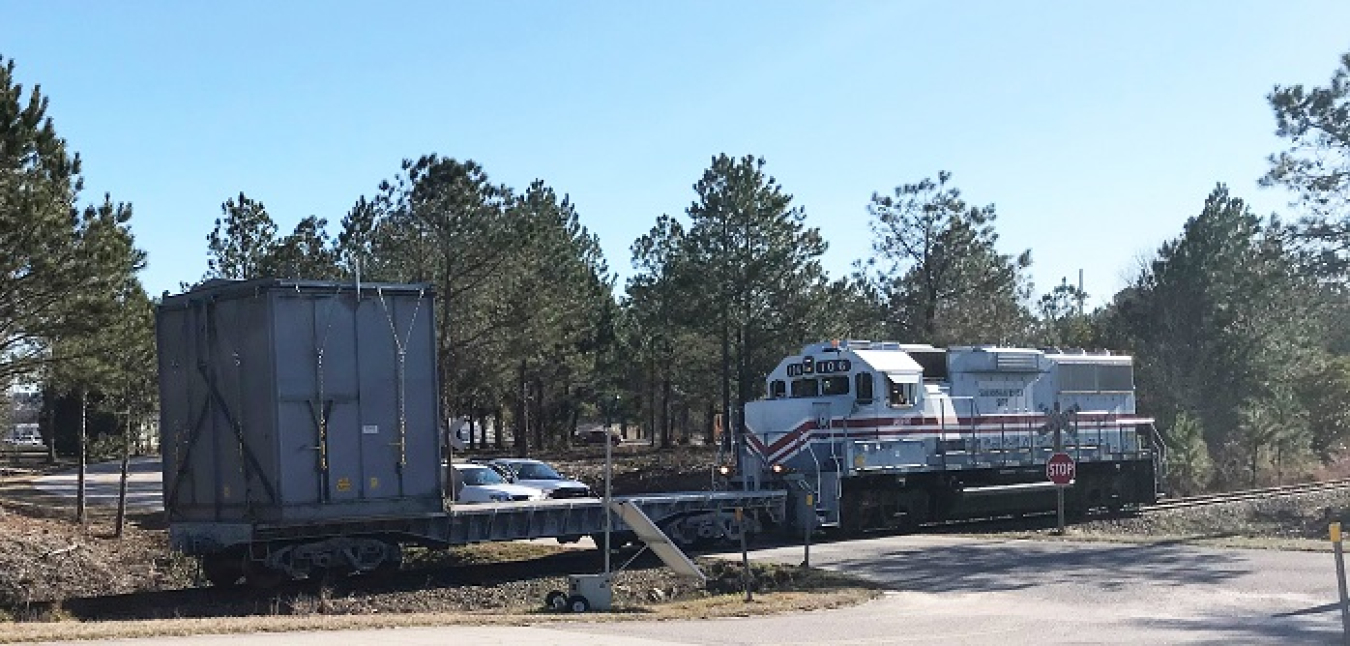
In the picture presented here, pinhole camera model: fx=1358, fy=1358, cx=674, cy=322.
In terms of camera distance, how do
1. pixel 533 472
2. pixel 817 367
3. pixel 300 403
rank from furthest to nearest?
pixel 533 472
pixel 817 367
pixel 300 403

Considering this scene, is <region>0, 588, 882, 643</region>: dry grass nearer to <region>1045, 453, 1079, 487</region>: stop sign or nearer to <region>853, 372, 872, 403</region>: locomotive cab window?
<region>1045, 453, 1079, 487</region>: stop sign

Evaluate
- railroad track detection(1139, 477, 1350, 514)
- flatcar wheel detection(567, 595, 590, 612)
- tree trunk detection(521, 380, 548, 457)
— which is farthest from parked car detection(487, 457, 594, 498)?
tree trunk detection(521, 380, 548, 457)

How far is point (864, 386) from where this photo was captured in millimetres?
27344

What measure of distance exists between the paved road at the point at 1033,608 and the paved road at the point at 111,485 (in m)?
26.4

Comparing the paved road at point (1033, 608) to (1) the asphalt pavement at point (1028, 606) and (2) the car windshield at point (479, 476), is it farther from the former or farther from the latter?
(2) the car windshield at point (479, 476)

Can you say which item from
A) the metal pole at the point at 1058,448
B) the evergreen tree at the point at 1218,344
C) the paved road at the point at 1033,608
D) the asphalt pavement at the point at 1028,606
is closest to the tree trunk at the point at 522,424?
the evergreen tree at the point at 1218,344

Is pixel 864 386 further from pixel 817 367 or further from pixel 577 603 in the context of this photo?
pixel 577 603

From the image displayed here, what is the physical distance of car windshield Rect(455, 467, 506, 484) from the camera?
2970 centimetres

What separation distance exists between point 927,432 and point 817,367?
8.81 ft

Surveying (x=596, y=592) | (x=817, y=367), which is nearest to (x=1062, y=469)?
(x=817, y=367)

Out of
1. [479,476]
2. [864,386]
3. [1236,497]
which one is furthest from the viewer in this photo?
[1236,497]

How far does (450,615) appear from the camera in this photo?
51.1 ft

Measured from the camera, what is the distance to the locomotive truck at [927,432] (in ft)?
88.8

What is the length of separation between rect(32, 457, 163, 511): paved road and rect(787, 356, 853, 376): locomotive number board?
20502 millimetres
